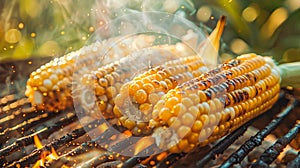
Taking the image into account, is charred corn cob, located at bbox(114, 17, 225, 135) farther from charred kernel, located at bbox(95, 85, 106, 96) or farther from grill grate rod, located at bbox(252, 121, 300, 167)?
grill grate rod, located at bbox(252, 121, 300, 167)

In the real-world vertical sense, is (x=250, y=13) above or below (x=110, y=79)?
above

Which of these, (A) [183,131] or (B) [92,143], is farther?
(B) [92,143]

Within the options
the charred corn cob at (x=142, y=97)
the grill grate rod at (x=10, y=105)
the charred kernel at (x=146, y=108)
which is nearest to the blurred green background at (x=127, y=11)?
the grill grate rod at (x=10, y=105)

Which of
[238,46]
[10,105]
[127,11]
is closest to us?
[10,105]

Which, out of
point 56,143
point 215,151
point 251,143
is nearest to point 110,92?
point 56,143

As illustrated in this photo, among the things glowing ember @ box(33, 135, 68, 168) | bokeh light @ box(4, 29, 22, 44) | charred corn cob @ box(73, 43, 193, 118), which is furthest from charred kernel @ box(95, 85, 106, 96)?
bokeh light @ box(4, 29, 22, 44)

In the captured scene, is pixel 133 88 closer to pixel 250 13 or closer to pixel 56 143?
pixel 56 143

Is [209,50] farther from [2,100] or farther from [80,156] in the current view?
[2,100]
